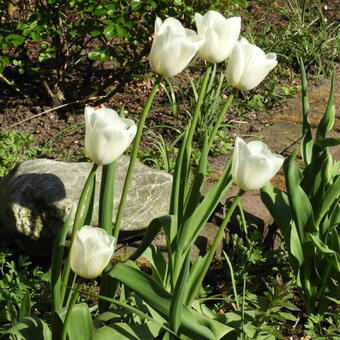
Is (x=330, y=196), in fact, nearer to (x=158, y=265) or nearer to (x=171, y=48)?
(x=158, y=265)

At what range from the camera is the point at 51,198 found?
9.59 feet

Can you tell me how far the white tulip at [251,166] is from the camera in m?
1.91

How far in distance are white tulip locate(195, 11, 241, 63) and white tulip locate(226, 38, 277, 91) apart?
0.09 ft

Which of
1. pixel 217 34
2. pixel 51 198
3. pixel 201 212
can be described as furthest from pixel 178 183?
pixel 51 198

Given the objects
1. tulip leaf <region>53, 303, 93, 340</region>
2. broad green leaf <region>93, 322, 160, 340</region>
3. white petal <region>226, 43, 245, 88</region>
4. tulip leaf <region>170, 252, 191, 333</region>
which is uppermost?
white petal <region>226, 43, 245, 88</region>

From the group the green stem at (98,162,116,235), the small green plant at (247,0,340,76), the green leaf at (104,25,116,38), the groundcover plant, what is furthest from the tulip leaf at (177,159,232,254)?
the small green plant at (247,0,340,76)

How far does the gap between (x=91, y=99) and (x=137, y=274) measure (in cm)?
256

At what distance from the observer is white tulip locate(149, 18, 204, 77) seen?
189cm

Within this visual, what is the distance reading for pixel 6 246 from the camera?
123 inches

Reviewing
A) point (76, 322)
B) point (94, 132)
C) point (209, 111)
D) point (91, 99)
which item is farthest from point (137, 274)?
point (91, 99)

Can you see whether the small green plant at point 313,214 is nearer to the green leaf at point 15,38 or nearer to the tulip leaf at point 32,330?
the tulip leaf at point 32,330

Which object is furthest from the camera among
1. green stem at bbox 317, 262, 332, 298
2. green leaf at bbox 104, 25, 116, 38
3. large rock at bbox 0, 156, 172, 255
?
green leaf at bbox 104, 25, 116, 38

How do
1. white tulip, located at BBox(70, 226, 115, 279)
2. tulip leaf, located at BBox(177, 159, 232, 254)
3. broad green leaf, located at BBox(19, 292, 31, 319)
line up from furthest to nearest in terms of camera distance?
tulip leaf, located at BBox(177, 159, 232, 254) → broad green leaf, located at BBox(19, 292, 31, 319) → white tulip, located at BBox(70, 226, 115, 279)

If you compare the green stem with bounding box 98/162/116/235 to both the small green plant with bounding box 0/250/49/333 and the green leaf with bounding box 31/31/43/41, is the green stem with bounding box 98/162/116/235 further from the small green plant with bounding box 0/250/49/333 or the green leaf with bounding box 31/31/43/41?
the green leaf with bounding box 31/31/43/41
